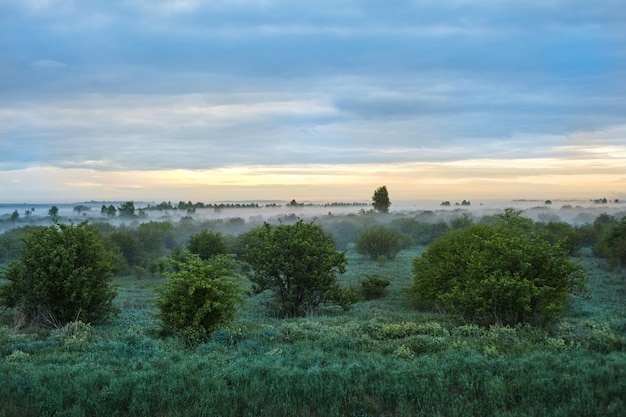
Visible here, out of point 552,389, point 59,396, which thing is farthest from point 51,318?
point 552,389

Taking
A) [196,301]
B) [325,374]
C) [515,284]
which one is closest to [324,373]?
[325,374]

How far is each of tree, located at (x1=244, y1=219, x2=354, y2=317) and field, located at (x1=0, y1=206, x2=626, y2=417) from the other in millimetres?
5676

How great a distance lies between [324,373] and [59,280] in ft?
27.7

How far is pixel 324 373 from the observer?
7.87 meters

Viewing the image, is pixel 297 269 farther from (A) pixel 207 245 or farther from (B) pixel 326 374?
(A) pixel 207 245

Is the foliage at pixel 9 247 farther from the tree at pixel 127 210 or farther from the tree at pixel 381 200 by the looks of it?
the tree at pixel 381 200

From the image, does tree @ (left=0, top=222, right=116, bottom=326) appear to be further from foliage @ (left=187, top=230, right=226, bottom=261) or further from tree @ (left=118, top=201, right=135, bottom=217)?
tree @ (left=118, top=201, right=135, bottom=217)

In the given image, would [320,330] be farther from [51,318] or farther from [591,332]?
[51,318]

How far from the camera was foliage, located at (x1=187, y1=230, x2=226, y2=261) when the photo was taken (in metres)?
25.7

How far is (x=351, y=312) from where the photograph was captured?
16.2 m

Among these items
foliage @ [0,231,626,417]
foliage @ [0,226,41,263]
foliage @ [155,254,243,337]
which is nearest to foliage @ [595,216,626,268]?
foliage @ [0,231,626,417]

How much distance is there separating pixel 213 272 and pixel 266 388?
191 inches

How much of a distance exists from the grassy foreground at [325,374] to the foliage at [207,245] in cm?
1517

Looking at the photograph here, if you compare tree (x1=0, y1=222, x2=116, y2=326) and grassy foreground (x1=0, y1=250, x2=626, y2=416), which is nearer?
grassy foreground (x1=0, y1=250, x2=626, y2=416)
